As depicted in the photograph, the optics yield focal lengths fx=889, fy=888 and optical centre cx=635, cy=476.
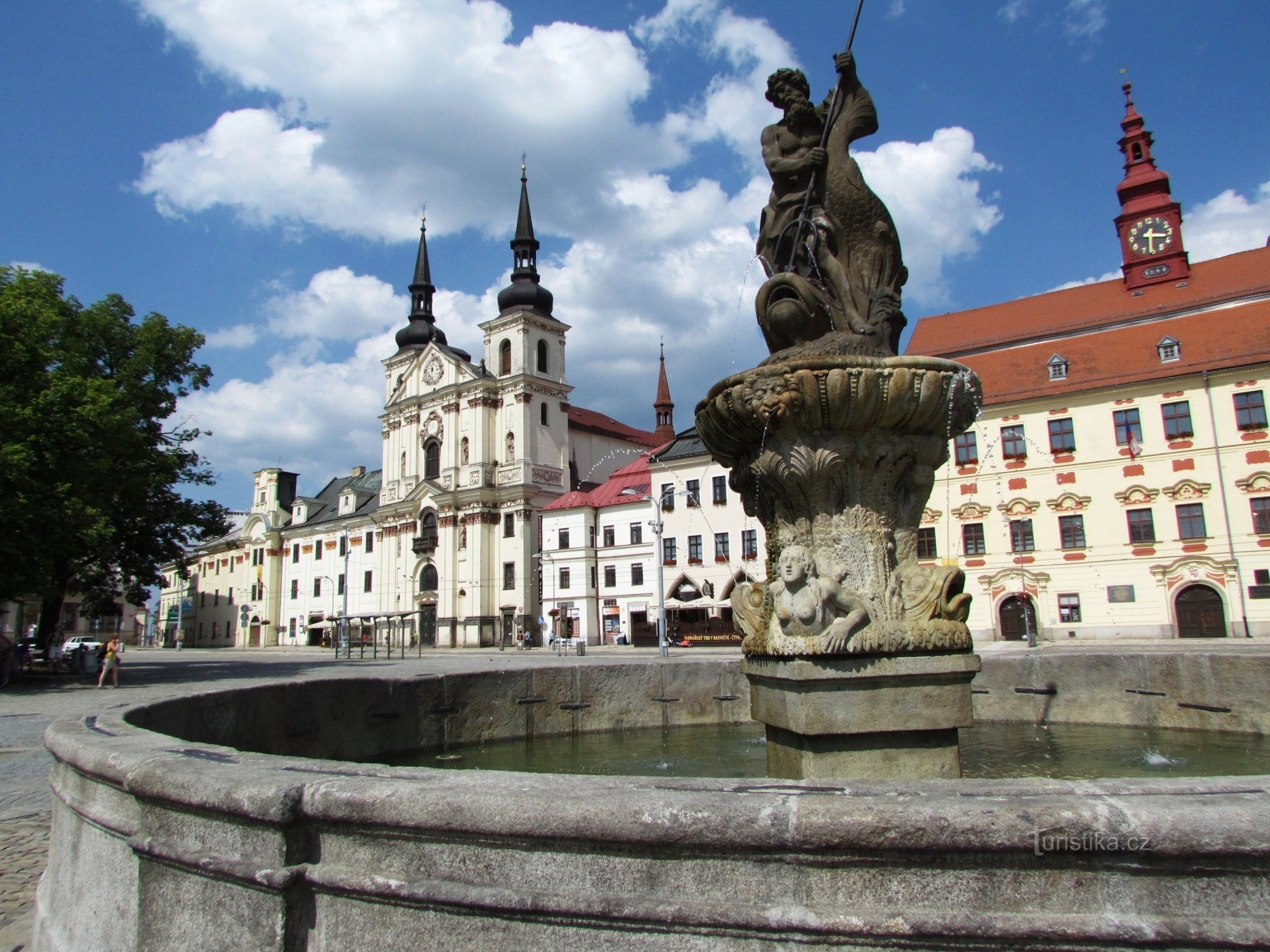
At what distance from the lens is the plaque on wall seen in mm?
32188

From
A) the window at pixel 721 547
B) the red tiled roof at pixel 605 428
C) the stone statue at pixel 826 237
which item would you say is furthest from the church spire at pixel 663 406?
the stone statue at pixel 826 237

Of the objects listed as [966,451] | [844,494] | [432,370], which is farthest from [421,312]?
[844,494]

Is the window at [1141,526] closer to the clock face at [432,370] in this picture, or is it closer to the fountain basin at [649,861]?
the fountain basin at [649,861]

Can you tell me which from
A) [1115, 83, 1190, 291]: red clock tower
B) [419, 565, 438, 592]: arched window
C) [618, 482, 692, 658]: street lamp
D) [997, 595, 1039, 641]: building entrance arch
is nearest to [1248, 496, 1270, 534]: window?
[997, 595, 1039, 641]: building entrance arch

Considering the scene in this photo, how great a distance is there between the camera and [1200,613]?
31.1m

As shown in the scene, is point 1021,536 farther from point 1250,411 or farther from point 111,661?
point 111,661

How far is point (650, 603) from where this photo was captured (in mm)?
50500

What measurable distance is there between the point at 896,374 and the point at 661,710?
5824 millimetres

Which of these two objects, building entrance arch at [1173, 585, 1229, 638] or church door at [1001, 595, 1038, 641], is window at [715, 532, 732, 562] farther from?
building entrance arch at [1173, 585, 1229, 638]

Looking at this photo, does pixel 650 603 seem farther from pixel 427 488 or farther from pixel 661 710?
pixel 661 710

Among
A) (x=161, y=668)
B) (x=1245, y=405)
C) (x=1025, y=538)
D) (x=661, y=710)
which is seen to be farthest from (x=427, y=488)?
(x=661, y=710)

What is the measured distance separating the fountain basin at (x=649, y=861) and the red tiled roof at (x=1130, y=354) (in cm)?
3280

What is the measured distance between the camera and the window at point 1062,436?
3378 centimetres

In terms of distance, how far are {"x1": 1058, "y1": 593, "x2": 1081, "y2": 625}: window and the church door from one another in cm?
89
